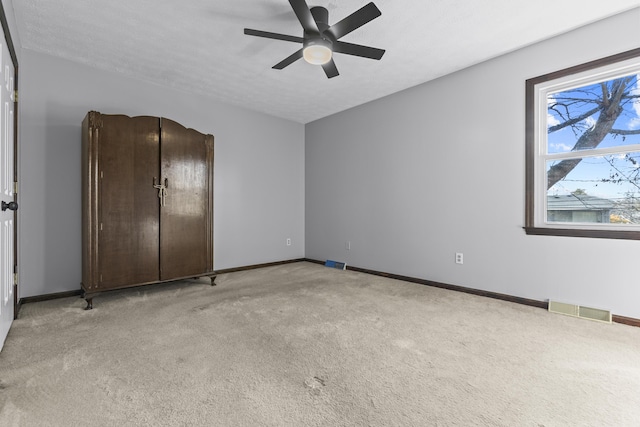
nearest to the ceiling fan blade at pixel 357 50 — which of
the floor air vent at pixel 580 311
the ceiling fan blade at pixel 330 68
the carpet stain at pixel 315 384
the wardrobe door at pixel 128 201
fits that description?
the ceiling fan blade at pixel 330 68

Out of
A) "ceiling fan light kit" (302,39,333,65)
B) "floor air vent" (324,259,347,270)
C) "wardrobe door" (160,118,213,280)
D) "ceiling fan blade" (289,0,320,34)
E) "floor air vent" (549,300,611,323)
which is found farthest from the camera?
"floor air vent" (324,259,347,270)

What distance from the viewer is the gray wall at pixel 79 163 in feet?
9.49

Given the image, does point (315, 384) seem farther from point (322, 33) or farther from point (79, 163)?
point (79, 163)

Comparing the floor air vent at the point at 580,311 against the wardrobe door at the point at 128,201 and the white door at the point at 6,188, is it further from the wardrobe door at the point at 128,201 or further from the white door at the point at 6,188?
the white door at the point at 6,188

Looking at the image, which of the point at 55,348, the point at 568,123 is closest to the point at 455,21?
the point at 568,123

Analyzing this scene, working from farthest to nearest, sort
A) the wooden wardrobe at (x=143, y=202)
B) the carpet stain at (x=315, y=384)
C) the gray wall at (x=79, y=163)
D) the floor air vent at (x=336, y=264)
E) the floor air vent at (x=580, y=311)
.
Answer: the floor air vent at (x=336, y=264), the gray wall at (x=79, y=163), the wooden wardrobe at (x=143, y=202), the floor air vent at (x=580, y=311), the carpet stain at (x=315, y=384)

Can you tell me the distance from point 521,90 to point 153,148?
3.69 metres

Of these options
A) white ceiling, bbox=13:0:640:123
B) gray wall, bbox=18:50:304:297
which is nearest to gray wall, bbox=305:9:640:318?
white ceiling, bbox=13:0:640:123

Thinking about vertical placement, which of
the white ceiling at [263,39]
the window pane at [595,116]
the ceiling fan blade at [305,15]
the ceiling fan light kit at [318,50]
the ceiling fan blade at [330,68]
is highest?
the white ceiling at [263,39]

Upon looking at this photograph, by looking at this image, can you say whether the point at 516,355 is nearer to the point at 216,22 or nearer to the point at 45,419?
the point at 45,419

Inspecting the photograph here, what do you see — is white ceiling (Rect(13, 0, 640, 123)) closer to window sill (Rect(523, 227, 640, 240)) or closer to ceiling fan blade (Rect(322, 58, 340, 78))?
ceiling fan blade (Rect(322, 58, 340, 78))

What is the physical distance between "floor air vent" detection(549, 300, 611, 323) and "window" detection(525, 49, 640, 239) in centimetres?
62

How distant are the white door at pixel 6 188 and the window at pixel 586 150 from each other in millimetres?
4138

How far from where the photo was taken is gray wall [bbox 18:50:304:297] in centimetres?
289
